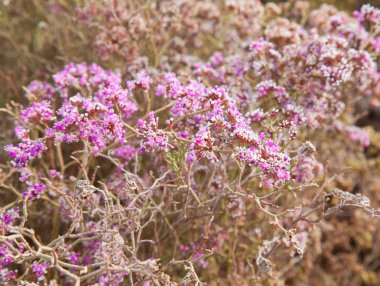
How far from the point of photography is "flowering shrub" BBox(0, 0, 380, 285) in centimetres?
195

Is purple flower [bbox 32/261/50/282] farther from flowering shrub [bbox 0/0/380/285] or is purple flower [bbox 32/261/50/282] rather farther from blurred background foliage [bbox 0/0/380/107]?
blurred background foliage [bbox 0/0/380/107]

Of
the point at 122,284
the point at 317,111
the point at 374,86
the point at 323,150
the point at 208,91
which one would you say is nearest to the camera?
the point at 208,91

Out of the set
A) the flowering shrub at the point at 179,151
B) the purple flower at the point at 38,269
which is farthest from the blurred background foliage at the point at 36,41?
the purple flower at the point at 38,269

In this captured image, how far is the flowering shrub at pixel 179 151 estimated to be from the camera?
1946mm

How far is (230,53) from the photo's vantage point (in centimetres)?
328

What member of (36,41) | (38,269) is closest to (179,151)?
(38,269)

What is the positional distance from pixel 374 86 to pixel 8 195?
84.0 inches

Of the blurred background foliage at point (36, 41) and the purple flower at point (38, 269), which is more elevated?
the blurred background foliage at point (36, 41)

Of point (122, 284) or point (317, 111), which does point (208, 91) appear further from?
point (122, 284)

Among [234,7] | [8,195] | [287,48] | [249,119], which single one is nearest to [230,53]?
[234,7]

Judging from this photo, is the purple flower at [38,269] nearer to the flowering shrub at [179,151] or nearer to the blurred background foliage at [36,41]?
the flowering shrub at [179,151]

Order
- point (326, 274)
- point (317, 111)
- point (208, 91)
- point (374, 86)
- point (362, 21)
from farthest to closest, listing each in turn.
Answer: point (326, 274) < point (374, 86) < point (362, 21) < point (317, 111) < point (208, 91)

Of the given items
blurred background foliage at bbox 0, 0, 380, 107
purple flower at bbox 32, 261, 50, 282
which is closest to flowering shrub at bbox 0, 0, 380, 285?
purple flower at bbox 32, 261, 50, 282

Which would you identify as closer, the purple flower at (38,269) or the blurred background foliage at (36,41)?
the purple flower at (38,269)
